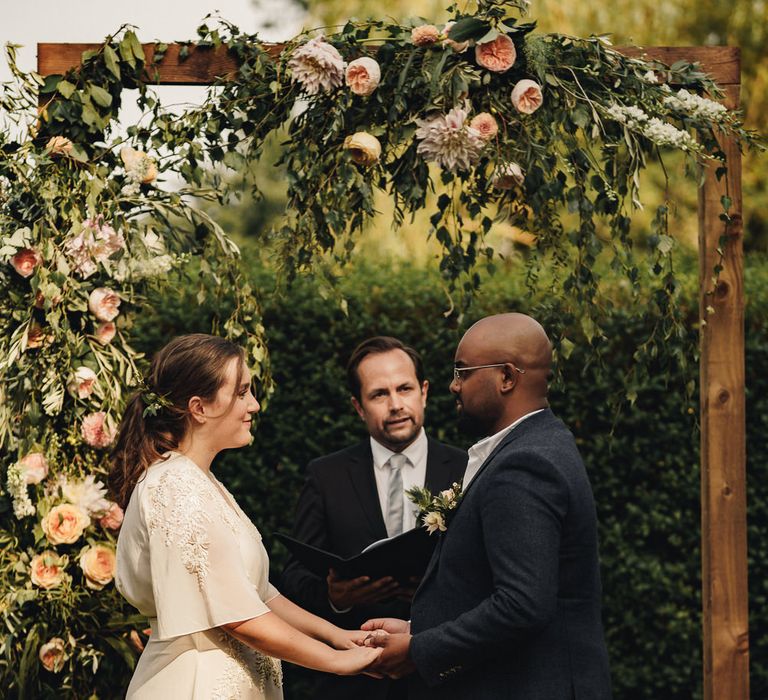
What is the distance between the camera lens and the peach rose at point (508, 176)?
3500mm

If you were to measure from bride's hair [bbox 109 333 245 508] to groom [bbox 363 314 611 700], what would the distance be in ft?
2.39

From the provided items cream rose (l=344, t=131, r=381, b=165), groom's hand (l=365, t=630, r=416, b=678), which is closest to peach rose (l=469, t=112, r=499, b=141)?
cream rose (l=344, t=131, r=381, b=165)

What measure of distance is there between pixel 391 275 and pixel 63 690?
114 inches

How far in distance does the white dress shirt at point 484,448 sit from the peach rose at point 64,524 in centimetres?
142

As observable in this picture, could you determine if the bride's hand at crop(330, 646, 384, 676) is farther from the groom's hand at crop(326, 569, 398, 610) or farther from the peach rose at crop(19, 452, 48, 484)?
the peach rose at crop(19, 452, 48, 484)

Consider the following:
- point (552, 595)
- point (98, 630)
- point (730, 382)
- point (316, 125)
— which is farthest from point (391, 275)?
point (552, 595)

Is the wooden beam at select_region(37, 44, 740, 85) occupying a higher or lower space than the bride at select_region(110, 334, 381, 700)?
higher

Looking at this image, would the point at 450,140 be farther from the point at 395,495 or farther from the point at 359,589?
the point at 359,589

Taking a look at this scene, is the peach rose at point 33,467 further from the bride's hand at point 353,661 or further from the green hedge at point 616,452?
the green hedge at point 616,452

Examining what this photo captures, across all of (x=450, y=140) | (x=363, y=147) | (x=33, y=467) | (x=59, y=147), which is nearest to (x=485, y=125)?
(x=450, y=140)

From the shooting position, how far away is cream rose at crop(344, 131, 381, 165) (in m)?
3.48

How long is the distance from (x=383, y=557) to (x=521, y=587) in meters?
0.67

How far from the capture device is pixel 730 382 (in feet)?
12.2

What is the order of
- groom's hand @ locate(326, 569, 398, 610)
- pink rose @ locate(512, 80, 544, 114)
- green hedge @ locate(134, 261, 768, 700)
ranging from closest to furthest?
groom's hand @ locate(326, 569, 398, 610) < pink rose @ locate(512, 80, 544, 114) < green hedge @ locate(134, 261, 768, 700)
